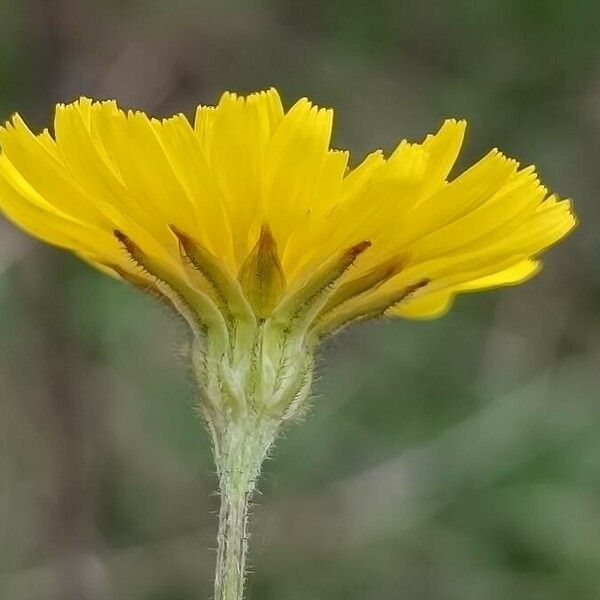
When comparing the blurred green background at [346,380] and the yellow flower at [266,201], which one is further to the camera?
the blurred green background at [346,380]

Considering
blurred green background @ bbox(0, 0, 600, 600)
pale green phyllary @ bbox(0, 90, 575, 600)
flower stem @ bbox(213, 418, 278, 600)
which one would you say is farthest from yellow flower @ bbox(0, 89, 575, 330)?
blurred green background @ bbox(0, 0, 600, 600)

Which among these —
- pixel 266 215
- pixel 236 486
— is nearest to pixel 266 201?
pixel 266 215

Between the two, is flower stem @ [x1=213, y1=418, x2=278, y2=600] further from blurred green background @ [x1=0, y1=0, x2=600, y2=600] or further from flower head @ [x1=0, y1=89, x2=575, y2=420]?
blurred green background @ [x1=0, y1=0, x2=600, y2=600]

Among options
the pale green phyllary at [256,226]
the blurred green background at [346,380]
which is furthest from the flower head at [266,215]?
the blurred green background at [346,380]

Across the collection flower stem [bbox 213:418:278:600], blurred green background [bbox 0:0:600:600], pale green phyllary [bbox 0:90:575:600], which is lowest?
flower stem [bbox 213:418:278:600]

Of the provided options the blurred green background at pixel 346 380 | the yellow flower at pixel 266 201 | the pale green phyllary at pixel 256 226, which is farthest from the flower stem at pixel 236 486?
the blurred green background at pixel 346 380

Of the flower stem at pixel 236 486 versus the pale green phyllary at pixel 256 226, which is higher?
the pale green phyllary at pixel 256 226

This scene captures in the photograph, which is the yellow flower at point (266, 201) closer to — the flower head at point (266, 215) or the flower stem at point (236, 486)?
the flower head at point (266, 215)

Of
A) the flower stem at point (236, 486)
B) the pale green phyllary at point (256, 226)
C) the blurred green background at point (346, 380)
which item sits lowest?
the flower stem at point (236, 486)

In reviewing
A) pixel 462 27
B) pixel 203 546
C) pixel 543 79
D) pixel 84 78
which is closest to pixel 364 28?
pixel 462 27
